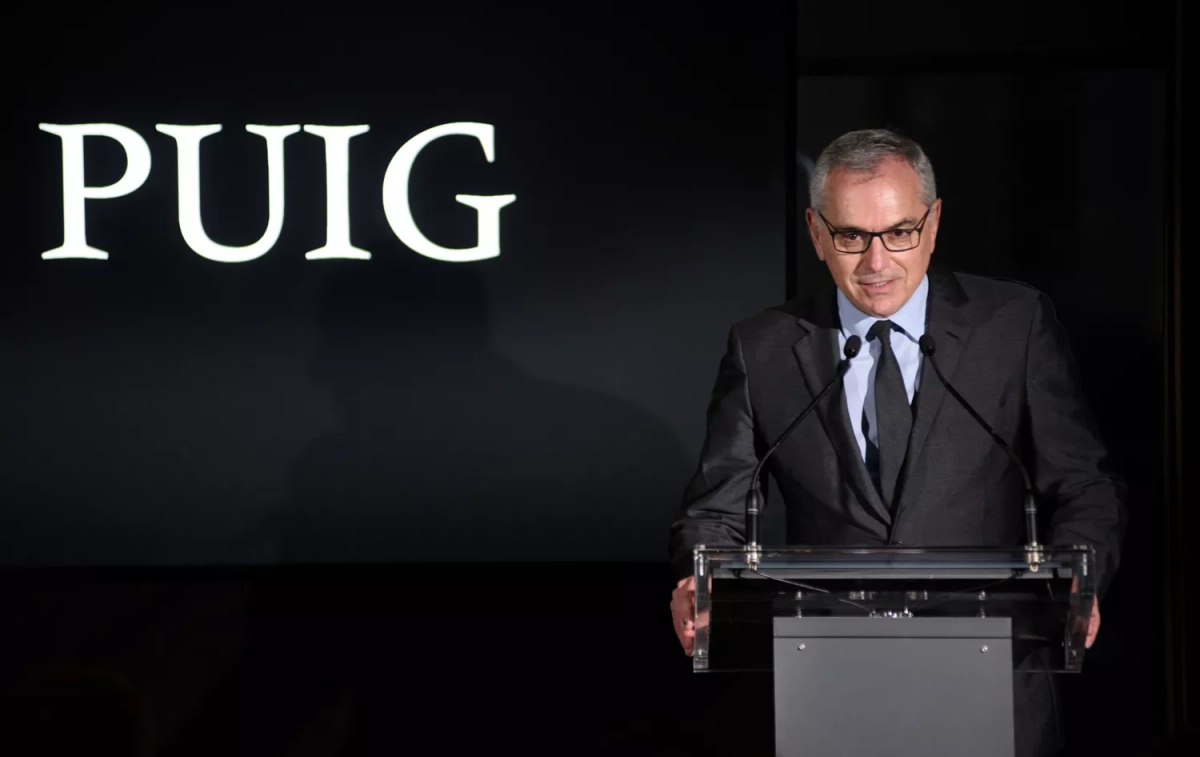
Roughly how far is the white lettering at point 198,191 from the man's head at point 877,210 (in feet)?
7.92

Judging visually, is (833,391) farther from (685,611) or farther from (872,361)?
(685,611)

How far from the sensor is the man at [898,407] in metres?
2.10

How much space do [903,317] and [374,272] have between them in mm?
2312

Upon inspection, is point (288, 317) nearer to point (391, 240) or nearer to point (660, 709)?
point (391, 240)

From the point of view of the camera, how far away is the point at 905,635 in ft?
5.11

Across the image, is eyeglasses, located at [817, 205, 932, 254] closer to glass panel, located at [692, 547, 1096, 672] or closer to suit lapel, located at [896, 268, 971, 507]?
suit lapel, located at [896, 268, 971, 507]

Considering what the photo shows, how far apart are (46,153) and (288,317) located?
873 millimetres

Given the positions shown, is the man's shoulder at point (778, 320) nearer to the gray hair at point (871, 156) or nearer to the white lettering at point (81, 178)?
the gray hair at point (871, 156)

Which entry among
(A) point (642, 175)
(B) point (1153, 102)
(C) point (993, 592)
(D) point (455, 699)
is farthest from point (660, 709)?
(C) point (993, 592)

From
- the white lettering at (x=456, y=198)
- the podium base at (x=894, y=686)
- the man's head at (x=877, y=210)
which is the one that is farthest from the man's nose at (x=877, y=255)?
the white lettering at (x=456, y=198)

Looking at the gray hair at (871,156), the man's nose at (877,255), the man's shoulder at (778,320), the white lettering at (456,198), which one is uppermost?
the white lettering at (456,198)

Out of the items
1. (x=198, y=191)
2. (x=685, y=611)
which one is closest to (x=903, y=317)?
(x=685, y=611)

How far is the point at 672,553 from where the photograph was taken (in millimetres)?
2098

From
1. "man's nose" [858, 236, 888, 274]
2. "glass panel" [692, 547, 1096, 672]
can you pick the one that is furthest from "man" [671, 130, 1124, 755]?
"glass panel" [692, 547, 1096, 672]
